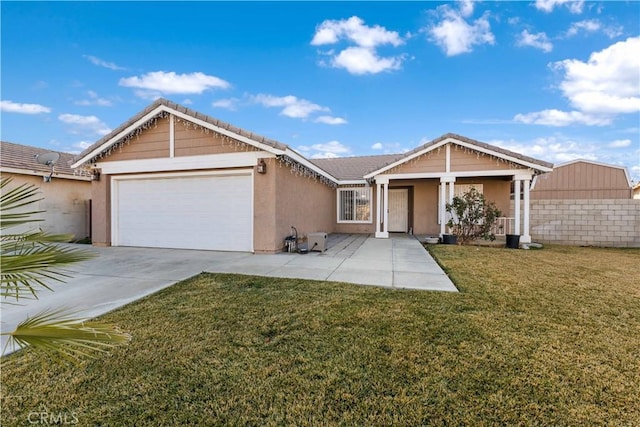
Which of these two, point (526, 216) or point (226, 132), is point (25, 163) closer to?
point (226, 132)

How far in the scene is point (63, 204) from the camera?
12.0 meters

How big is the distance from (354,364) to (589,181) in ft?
72.8

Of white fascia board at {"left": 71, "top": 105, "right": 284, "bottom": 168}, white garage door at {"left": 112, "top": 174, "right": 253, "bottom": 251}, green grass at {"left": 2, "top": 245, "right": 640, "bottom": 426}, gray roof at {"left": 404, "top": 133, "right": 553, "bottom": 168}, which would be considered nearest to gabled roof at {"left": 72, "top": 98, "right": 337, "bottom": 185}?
white fascia board at {"left": 71, "top": 105, "right": 284, "bottom": 168}

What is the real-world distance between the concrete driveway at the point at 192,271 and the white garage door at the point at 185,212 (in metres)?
0.55

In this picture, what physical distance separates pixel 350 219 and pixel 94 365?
13.5 m

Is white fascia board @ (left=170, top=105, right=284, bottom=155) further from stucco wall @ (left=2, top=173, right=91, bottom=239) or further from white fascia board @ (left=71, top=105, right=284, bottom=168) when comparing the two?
stucco wall @ (left=2, top=173, right=91, bottom=239)

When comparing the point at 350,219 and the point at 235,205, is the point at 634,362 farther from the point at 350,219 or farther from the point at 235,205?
the point at 350,219

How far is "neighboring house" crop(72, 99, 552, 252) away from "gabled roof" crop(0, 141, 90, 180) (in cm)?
238

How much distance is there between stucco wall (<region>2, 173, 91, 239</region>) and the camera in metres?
11.2

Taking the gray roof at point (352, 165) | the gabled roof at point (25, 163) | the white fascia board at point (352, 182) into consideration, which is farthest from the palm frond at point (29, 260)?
the gray roof at point (352, 165)

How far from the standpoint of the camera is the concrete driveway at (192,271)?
14.7ft

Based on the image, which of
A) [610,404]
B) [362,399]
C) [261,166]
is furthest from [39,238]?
[261,166]

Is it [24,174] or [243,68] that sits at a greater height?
[243,68]

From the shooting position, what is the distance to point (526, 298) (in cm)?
461
